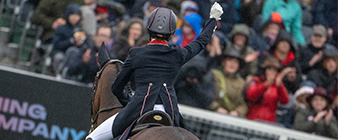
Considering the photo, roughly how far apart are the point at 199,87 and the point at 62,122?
1.78 metres

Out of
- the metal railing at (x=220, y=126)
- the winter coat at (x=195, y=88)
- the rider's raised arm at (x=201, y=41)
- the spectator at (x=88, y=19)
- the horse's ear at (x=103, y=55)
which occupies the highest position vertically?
the rider's raised arm at (x=201, y=41)

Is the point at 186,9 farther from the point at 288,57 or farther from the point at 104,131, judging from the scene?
the point at 104,131

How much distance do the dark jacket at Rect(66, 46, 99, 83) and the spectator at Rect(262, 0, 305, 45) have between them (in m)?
2.95

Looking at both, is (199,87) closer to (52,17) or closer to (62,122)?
(62,122)

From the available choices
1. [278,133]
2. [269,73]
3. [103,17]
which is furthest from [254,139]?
[103,17]

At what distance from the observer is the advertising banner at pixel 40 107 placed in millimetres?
6168

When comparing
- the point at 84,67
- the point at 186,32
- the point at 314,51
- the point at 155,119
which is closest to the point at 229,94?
the point at 186,32

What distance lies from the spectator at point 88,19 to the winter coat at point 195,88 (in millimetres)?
1467

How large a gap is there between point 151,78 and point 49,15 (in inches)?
163

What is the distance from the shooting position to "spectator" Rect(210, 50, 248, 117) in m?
6.46

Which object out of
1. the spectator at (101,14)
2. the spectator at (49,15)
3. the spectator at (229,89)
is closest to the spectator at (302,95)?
the spectator at (229,89)

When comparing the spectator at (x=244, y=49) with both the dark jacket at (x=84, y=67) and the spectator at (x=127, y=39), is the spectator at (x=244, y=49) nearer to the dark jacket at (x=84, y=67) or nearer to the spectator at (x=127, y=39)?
the spectator at (x=127, y=39)

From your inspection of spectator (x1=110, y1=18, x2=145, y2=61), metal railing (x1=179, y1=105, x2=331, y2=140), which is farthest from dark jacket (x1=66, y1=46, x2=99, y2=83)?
metal railing (x1=179, y1=105, x2=331, y2=140)

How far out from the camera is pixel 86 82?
20.8ft
